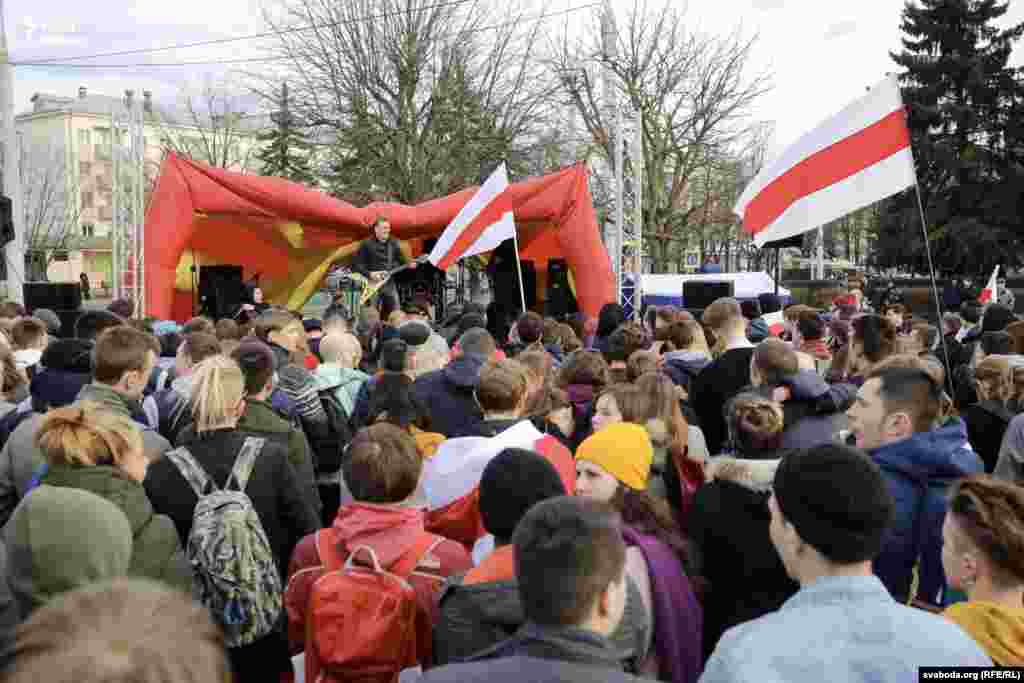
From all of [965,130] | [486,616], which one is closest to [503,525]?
[486,616]

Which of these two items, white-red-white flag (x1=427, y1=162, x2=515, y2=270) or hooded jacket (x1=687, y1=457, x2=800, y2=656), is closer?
hooded jacket (x1=687, y1=457, x2=800, y2=656)

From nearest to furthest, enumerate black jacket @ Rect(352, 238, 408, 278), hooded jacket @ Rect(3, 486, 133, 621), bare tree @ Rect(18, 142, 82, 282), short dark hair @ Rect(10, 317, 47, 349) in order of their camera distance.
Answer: hooded jacket @ Rect(3, 486, 133, 621), short dark hair @ Rect(10, 317, 47, 349), black jacket @ Rect(352, 238, 408, 278), bare tree @ Rect(18, 142, 82, 282)

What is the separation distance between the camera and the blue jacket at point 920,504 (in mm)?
3268

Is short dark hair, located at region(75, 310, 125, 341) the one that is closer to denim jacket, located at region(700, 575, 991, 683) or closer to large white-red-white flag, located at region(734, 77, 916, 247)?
large white-red-white flag, located at region(734, 77, 916, 247)

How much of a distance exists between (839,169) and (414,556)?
502cm

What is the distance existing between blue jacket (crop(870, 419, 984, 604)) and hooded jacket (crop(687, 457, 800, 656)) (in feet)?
1.71

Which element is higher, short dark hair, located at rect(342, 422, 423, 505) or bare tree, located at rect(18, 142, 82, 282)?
bare tree, located at rect(18, 142, 82, 282)

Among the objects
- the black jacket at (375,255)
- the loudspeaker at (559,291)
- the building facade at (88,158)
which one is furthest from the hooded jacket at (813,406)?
the building facade at (88,158)

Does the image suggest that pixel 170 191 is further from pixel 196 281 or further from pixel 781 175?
pixel 781 175

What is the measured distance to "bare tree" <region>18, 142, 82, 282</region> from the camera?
153 ft

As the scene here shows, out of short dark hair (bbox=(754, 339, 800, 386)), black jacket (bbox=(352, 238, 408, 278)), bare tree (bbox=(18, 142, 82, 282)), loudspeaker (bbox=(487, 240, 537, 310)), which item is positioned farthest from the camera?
bare tree (bbox=(18, 142, 82, 282))

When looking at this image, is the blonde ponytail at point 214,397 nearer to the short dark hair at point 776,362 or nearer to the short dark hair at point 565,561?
the short dark hair at point 565,561

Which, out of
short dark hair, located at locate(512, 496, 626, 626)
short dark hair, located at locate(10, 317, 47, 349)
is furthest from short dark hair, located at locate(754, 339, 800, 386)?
short dark hair, located at locate(10, 317, 47, 349)

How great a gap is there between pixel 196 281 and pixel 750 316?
9.25m
